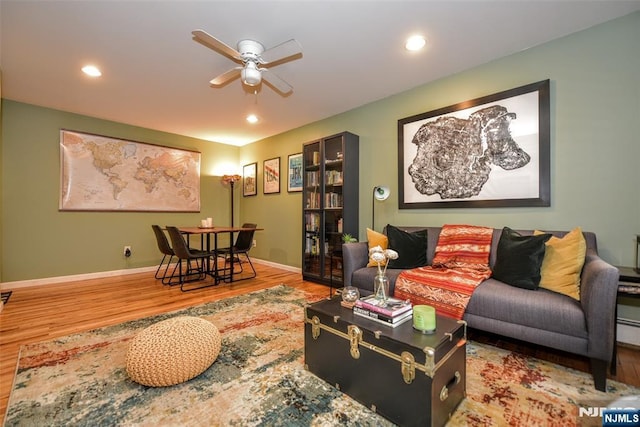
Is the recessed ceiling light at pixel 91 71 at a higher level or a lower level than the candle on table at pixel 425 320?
higher

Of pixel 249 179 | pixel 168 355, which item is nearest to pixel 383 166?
pixel 168 355

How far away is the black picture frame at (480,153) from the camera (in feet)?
7.89

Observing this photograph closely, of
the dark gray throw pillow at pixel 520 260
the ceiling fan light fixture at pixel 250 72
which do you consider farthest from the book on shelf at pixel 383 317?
the ceiling fan light fixture at pixel 250 72

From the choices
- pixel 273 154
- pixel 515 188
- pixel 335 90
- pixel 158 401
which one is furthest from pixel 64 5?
pixel 515 188

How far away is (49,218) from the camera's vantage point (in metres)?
3.86

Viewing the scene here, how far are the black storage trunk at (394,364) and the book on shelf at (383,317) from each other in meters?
0.03

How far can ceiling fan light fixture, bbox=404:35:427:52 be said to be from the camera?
2328 millimetres

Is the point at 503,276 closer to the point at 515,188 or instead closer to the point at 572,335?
the point at 572,335

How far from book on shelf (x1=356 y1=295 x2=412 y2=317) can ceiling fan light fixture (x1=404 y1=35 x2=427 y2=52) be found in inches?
86.1

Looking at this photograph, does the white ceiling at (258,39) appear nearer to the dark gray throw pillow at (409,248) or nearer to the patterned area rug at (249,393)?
the dark gray throw pillow at (409,248)

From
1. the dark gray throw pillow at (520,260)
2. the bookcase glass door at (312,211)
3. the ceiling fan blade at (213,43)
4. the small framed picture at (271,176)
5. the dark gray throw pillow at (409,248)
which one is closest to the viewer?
the ceiling fan blade at (213,43)

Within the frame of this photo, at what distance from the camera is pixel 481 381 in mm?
1590

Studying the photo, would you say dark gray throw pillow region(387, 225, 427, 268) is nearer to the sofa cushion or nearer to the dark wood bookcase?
the sofa cushion

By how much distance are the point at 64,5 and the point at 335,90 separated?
8.06 feet
